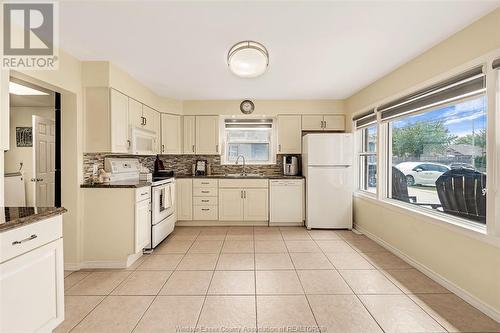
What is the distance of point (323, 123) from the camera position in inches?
176

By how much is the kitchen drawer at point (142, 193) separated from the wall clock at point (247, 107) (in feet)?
7.41

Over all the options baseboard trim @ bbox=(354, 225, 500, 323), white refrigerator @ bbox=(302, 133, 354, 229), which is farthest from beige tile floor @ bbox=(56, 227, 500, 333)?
white refrigerator @ bbox=(302, 133, 354, 229)

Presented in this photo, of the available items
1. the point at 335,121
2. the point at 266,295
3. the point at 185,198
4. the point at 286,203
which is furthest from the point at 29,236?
the point at 335,121

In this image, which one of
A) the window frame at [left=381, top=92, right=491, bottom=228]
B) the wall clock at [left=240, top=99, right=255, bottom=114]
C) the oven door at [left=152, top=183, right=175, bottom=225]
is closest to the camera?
the window frame at [left=381, top=92, right=491, bottom=228]

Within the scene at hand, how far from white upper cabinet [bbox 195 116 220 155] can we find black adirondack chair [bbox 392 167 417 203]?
9.55 feet

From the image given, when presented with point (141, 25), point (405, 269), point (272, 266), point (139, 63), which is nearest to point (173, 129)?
point (139, 63)

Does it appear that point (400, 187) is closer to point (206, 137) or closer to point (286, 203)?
point (286, 203)

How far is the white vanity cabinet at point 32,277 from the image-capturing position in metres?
1.23

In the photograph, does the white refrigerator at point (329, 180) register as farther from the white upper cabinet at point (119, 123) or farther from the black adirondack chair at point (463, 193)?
the white upper cabinet at point (119, 123)

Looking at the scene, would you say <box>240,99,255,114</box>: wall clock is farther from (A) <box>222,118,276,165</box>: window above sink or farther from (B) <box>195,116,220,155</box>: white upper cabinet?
(B) <box>195,116,220,155</box>: white upper cabinet

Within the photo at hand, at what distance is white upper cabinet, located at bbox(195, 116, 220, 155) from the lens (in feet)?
14.8

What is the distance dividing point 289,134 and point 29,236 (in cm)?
389

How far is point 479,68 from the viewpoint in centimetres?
189

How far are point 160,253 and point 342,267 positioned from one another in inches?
87.8
